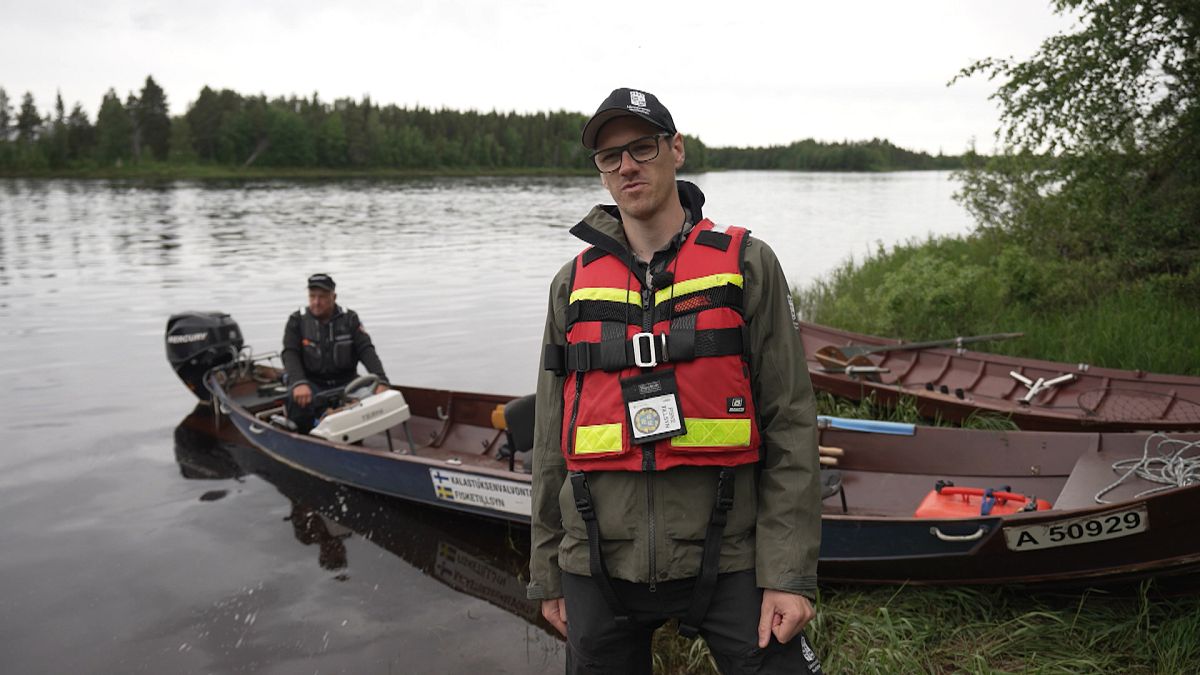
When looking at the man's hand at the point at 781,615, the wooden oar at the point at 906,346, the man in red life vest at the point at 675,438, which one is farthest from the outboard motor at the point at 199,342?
the man's hand at the point at 781,615

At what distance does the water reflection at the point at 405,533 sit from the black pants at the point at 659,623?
3.92 meters

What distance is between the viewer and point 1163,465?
5.54 m

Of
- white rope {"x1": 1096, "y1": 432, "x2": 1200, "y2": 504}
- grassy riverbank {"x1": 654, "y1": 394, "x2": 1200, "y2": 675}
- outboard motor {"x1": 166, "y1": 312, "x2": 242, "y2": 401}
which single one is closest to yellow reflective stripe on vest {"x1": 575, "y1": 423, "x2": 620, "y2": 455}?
grassy riverbank {"x1": 654, "y1": 394, "x2": 1200, "y2": 675}

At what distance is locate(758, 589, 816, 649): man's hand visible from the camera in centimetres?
222

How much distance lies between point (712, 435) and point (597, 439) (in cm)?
31

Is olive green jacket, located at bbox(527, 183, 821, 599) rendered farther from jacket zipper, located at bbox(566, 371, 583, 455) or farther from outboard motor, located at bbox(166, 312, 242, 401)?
outboard motor, located at bbox(166, 312, 242, 401)

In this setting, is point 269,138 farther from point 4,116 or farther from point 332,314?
point 332,314

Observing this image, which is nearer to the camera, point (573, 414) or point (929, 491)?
point (573, 414)

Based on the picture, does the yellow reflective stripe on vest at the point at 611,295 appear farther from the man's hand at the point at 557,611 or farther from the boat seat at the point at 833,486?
the boat seat at the point at 833,486

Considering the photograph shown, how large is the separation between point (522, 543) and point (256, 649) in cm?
230

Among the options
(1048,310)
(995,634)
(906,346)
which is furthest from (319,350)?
(1048,310)

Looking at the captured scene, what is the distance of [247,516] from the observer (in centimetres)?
865

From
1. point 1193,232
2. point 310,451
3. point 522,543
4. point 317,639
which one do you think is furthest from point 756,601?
point 1193,232

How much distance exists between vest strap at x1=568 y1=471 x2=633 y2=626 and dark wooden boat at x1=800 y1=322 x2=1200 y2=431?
6277 millimetres
